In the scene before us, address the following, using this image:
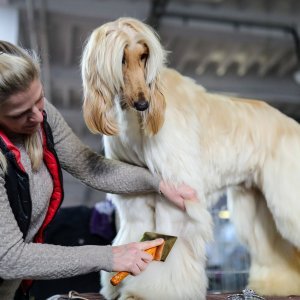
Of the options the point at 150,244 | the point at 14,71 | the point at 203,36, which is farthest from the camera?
the point at 203,36

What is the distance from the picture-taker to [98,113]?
1307mm

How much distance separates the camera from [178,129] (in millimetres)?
1486

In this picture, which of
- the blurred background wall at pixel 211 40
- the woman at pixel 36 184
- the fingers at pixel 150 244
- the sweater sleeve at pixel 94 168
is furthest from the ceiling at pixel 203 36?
the fingers at pixel 150 244

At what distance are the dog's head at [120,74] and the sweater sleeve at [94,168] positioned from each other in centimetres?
15

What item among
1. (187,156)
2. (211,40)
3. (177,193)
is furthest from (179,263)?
(211,40)

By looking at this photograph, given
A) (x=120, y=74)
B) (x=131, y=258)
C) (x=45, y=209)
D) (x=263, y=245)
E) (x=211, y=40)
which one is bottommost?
(x=263, y=245)

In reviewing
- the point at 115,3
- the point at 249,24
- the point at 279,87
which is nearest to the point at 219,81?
the point at 279,87

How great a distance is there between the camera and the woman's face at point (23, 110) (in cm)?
110

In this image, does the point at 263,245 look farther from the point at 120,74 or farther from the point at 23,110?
the point at 23,110

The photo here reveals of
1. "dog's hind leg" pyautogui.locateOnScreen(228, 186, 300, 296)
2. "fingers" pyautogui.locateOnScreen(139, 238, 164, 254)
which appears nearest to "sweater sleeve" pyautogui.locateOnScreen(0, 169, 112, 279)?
"fingers" pyautogui.locateOnScreen(139, 238, 164, 254)

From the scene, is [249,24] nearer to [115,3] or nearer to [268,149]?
[115,3]

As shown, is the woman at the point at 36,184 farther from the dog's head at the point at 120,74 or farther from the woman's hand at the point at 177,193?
the dog's head at the point at 120,74

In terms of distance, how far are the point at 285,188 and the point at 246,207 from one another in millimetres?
269

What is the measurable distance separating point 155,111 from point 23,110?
38 cm
